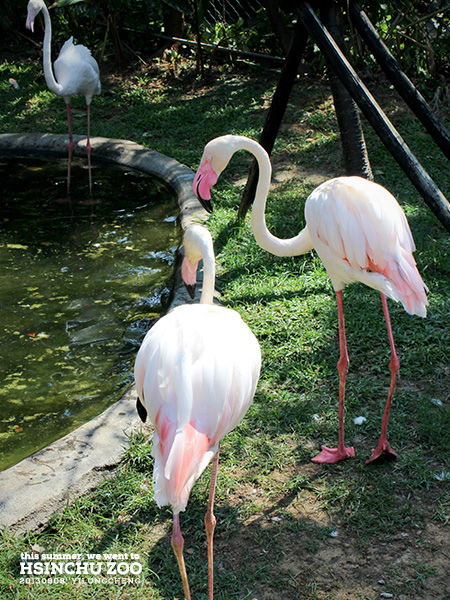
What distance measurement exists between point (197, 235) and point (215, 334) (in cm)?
70

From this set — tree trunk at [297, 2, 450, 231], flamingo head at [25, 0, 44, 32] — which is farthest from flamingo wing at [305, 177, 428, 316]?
flamingo head at [25, 0, 44, 32]

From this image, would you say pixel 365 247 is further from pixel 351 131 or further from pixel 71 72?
pixel 71 72

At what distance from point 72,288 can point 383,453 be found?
2.76 metres

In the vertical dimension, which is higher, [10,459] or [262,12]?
[262,12]

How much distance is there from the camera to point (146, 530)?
8.30 feet

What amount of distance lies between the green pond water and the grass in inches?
25.2

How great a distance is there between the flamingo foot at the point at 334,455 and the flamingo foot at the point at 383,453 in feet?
0.32

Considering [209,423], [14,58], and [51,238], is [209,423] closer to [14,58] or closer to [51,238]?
[51,238]

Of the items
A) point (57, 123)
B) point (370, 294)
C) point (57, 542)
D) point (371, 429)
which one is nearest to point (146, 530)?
point (57, 542)

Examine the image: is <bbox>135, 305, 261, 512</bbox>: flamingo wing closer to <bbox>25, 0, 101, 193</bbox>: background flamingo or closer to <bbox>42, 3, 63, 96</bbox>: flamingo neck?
<bbox>25, 0, 101, 193</bbox>: background flamingo

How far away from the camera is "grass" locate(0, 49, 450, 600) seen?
2.30 m

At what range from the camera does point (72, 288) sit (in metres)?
4.61

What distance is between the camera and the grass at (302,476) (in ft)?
7.54

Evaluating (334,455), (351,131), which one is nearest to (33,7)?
(351,131)
